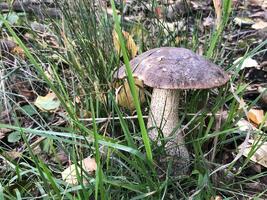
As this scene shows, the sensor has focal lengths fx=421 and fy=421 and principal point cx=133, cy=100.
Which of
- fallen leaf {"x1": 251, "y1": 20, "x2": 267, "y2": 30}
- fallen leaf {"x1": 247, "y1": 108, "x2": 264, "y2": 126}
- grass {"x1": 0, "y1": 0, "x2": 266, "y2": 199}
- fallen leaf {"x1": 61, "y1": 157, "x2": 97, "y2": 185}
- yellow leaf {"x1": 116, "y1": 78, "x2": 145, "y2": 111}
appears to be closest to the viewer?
grass {"x1": 0, "y1": 0, "x2": 266, "y2": 199}

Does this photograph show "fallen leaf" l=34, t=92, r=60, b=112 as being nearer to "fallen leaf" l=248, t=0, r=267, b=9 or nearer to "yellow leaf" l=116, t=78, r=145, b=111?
"yellow leaf" l=116, t=78, r=145, b=111

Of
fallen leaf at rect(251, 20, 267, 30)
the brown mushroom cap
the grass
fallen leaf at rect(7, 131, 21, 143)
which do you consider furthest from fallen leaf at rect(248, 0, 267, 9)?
fallen leaf at rect(7, 131, 21, 143)

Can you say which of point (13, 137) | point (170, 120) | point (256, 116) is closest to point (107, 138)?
point (170, 120)

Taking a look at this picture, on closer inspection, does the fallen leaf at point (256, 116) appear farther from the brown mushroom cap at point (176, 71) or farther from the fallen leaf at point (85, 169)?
the fallen leaf at point (85, 169)

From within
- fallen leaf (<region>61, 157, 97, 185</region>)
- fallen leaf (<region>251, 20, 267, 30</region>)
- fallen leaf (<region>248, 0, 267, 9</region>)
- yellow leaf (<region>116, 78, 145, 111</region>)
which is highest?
yellow leaf (<region>116, 78, 145, 111</region>)

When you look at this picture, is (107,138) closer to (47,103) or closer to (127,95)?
(127,95)

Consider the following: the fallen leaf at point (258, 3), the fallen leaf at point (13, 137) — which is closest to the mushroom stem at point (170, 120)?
the fallen leaf at point (13, 137)

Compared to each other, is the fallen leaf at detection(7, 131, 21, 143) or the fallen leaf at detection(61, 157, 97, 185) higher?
the fallen leaf at detection(61, 157, 97, 185)

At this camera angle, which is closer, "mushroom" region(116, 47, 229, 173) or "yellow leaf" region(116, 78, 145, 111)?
"mushroom" region(116, 47, 229, 173)
